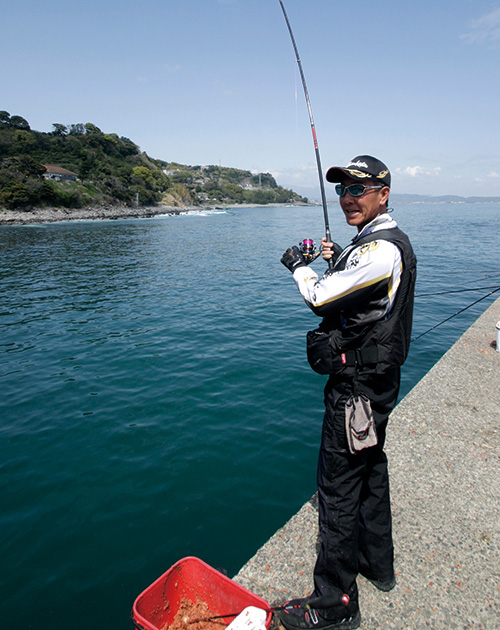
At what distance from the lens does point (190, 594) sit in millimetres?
2609

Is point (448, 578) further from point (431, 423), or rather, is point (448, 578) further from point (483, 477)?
point (431, 423)

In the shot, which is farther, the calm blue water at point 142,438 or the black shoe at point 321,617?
the calm blue water at point 142,438

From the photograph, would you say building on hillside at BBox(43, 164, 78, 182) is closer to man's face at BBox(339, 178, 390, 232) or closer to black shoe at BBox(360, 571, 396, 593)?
man's face at BBox(339, 178, 390, 232)

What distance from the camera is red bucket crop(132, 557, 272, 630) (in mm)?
2365

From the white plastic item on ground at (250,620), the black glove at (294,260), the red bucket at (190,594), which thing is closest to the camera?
the white plastic item on ground at (250,620)

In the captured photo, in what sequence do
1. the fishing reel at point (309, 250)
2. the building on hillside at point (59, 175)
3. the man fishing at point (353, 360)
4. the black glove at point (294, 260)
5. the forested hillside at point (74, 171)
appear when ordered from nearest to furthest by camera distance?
the man fishing at point (353, 360)
the black glove at point (294, 260)
the fishing reel at point (309, 250)
the forested hillside at point (74, 171)
the building on hillside at point (59, 175)

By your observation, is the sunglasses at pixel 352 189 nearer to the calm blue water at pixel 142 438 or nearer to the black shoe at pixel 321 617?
the black shoe at pixel 321 617

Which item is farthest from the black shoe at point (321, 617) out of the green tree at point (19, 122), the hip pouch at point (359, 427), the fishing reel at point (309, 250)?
the green tree at point (19, 122)

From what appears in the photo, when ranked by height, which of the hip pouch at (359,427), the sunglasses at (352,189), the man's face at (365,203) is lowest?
the hip pouch at (359,427)

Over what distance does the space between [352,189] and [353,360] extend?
1.06 meters

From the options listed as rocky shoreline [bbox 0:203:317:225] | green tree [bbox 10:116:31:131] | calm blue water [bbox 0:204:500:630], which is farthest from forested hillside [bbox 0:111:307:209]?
calm blue water [bbox 0:204:500:630]

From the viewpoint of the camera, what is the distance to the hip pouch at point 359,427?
2.26m

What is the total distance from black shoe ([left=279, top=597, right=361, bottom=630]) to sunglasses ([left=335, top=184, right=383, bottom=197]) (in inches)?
96.6

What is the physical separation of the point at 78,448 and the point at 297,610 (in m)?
4.77
